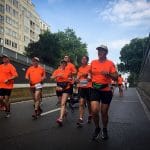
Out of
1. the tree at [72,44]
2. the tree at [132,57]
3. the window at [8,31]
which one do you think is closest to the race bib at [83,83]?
the window at [8,31]

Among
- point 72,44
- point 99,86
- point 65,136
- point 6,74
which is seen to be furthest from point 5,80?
point 72,44

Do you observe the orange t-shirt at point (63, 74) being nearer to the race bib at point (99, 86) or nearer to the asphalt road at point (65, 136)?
the asphalt road at point (65, 136)

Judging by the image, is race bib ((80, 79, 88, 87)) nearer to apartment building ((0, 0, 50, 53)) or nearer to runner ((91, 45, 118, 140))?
runner ((91, 45, 118, 140))

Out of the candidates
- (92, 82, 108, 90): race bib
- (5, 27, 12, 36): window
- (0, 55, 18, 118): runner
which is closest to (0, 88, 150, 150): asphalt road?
(92, 82, 108, 90): race bib

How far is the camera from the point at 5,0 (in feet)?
299

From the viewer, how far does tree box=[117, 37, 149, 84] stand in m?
125

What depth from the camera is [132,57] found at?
127500mm

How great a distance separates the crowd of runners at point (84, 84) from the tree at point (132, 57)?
111730mm

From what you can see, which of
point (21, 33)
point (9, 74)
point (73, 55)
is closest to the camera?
Answer: point (9, 74)

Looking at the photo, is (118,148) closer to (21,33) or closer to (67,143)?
(67,143)

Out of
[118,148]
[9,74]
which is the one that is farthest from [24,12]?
[118,148]

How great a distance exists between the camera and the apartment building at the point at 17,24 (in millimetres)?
91500

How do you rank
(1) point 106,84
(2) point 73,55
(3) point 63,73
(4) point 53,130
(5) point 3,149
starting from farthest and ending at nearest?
(2) point 73,55
(3) point 63,73
(4) point 53,130
(1) point 106,84
(5) point 3,149

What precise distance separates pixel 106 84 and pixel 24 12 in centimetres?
9769
